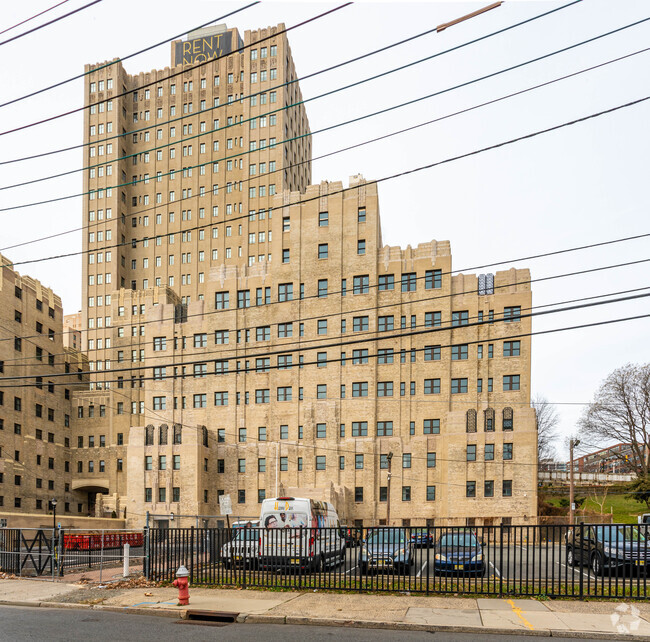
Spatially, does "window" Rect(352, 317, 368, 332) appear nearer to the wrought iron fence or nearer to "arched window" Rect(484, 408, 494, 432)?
"arched window" Rect(484, 408, 494, 432)

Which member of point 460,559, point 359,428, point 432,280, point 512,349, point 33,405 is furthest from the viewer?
point 33,405

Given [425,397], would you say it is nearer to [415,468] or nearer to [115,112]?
[415,468]

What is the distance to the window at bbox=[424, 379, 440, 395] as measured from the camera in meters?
61.4

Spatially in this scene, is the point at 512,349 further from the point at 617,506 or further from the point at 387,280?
the point at 617,506

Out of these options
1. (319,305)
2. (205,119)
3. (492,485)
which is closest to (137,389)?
(319,305)

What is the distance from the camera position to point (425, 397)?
61.5 m

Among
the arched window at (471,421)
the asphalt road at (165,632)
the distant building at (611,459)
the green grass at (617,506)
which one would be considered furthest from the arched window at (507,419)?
the asphalt road at (165,632)

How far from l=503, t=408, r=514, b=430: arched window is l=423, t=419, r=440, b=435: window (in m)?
6.22

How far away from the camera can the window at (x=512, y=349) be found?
60.4m

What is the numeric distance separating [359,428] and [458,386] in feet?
34.4

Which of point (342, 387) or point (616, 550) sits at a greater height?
point (342, 387)

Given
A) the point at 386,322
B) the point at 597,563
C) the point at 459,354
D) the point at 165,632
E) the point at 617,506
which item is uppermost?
the point at 386,322

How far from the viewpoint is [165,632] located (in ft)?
39.3

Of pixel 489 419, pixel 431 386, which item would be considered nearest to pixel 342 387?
pixel 431 386
